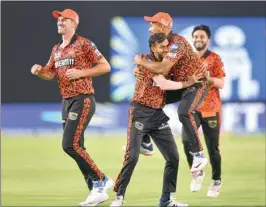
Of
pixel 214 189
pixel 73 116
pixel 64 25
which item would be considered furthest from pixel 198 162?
pixel 64 25

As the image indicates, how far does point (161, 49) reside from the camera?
869cm

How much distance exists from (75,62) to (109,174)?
148 inches

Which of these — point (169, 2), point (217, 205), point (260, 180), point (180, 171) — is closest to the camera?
point (217, 205)

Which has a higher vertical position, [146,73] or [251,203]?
[146,73]

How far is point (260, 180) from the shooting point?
11633 mm

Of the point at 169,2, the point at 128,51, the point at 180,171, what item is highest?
the point at 169,2

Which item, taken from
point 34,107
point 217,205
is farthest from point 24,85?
point 217,205

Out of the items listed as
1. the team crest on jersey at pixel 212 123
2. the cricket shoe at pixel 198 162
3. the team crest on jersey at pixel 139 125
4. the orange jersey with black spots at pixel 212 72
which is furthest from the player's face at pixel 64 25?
the team crest on jersey at pixel 212 123

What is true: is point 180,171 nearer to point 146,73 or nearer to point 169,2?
point 146,73

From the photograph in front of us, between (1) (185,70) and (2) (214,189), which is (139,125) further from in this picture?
(2) (214,189)

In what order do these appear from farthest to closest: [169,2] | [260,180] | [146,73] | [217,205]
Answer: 1. [169,2]
2. [260,180]
3. [217,205]
4. [146,73]

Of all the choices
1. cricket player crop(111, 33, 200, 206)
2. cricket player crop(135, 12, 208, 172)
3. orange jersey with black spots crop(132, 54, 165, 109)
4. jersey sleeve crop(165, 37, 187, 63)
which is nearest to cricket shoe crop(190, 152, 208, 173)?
cricket player crop(135, 12, 208, 172)

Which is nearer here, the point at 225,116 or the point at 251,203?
the point at 251,203

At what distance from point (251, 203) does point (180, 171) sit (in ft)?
11.3
